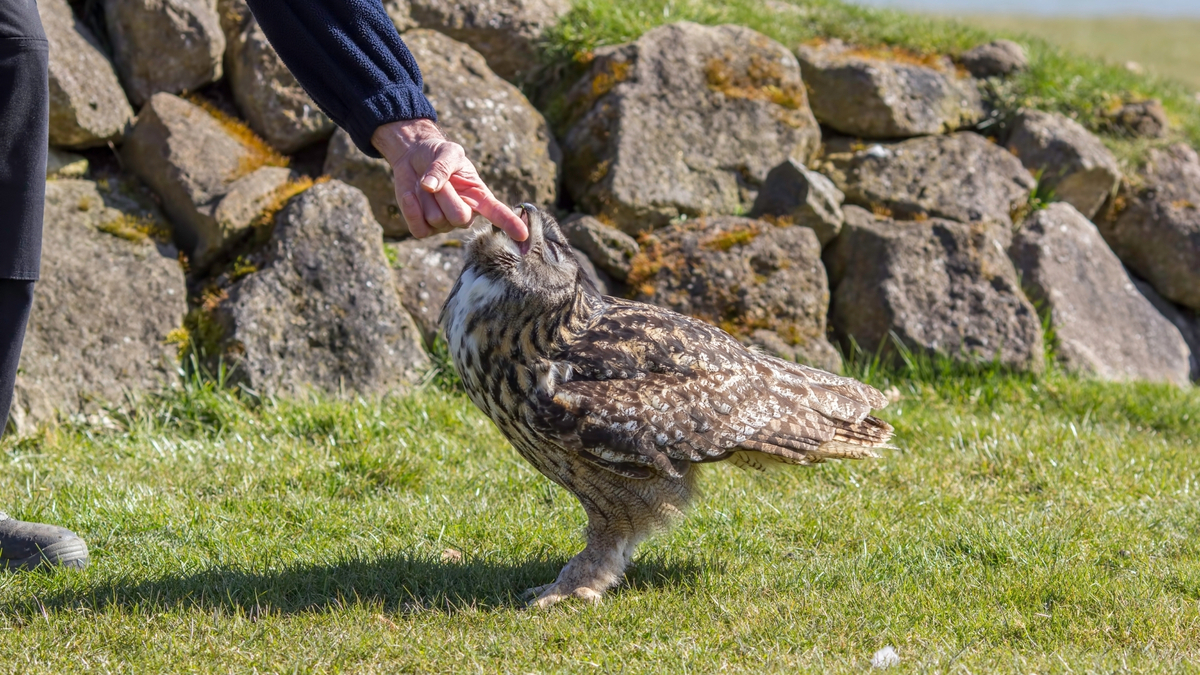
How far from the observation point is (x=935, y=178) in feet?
22.0

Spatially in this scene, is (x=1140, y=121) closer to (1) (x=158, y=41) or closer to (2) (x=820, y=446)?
(2) (x=820, y=446)

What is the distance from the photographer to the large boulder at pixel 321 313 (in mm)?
5336

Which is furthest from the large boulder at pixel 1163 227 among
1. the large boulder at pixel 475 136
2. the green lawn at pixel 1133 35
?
the green lawn at pixel 1133 35

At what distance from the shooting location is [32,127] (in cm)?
337

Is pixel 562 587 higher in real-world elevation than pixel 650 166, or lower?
lower

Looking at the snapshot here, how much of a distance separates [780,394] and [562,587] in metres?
0.95

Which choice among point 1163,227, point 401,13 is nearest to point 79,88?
point 401,13

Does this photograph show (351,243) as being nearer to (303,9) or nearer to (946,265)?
(303,9)

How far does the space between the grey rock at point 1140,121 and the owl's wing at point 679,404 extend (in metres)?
5.00

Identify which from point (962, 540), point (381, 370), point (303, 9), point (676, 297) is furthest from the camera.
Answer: point (676, 297)

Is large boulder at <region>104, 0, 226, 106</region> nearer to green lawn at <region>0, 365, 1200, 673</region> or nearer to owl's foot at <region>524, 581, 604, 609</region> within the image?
green lawn at <region>0, 365, 1200, 673</region>

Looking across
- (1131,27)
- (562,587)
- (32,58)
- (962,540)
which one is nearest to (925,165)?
(962,540)

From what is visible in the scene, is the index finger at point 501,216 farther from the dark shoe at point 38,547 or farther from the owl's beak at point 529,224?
the dark shoe at point 38,547

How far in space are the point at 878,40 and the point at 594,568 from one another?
17.9 feet
